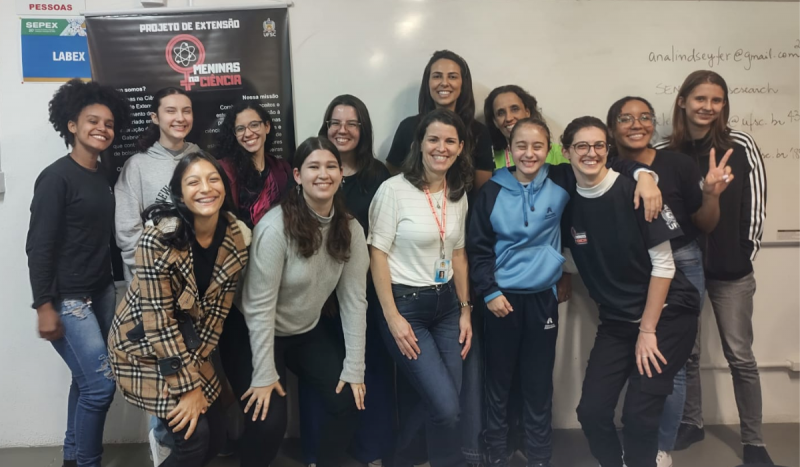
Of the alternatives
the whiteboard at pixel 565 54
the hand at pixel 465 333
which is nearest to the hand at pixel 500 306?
the hand at pixel 465 333

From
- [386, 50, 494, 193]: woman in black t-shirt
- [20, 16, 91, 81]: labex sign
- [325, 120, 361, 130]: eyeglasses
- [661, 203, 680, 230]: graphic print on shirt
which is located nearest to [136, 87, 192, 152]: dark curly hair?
[20, 16, 91, 81]: labex sign

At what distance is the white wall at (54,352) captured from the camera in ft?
7.86

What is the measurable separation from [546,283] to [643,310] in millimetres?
417

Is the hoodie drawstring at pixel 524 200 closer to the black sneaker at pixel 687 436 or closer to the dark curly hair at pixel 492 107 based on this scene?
the dark curly hair at pixel 492 107

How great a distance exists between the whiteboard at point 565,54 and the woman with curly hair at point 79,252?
986mm

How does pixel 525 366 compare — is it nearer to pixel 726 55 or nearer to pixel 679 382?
pixel 679 382

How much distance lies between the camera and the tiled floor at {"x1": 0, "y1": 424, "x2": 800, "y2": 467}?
2314 mm

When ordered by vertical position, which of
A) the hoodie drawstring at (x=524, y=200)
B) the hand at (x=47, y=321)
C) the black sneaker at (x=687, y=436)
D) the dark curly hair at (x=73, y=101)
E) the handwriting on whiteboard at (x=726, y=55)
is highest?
the handwriting on whiteboard at (x=726, y=55)

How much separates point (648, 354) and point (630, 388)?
184 millimetres

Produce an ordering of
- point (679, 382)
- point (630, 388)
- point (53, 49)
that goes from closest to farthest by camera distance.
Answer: point (630, 388) → point (679, 382) → point (53, 49)

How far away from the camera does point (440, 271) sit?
6.40 feet

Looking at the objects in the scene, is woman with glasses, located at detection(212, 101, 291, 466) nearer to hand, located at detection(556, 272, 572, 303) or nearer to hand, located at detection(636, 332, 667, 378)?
hand, located at detection(556, 272, 572, 303)

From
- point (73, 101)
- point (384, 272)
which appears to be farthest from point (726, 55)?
point (73, 101)

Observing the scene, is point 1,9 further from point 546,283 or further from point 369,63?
point 546,283
